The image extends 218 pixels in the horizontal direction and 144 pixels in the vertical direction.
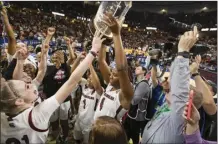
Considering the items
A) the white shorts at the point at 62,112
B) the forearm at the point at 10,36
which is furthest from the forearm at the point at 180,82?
the white shorts at the point at 62,112

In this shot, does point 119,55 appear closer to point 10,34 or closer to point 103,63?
point 103,63

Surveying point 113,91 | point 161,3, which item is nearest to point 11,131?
point 113,91

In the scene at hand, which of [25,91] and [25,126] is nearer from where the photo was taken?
[25,126]

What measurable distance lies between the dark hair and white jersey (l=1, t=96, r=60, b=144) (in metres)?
0.34

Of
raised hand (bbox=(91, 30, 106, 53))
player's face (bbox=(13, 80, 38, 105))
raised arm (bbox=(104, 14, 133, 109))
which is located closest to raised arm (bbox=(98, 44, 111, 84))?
raised arm (bbox=(104, 14, 133, 109))

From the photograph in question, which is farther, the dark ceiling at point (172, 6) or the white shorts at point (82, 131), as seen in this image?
the dark ceiling at point (172, 6)

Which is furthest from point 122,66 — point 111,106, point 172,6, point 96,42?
Result: point 172,6

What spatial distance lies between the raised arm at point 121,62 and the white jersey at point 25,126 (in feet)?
2.46

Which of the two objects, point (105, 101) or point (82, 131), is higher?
point (105, 101)

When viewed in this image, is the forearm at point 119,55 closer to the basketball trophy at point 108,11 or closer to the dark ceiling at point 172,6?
the basketball trophy at point 108,11

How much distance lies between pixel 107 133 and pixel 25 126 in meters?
0.52

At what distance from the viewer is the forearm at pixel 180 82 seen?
1.61 meters

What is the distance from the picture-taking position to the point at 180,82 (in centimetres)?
163

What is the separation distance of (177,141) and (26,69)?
2.17m
